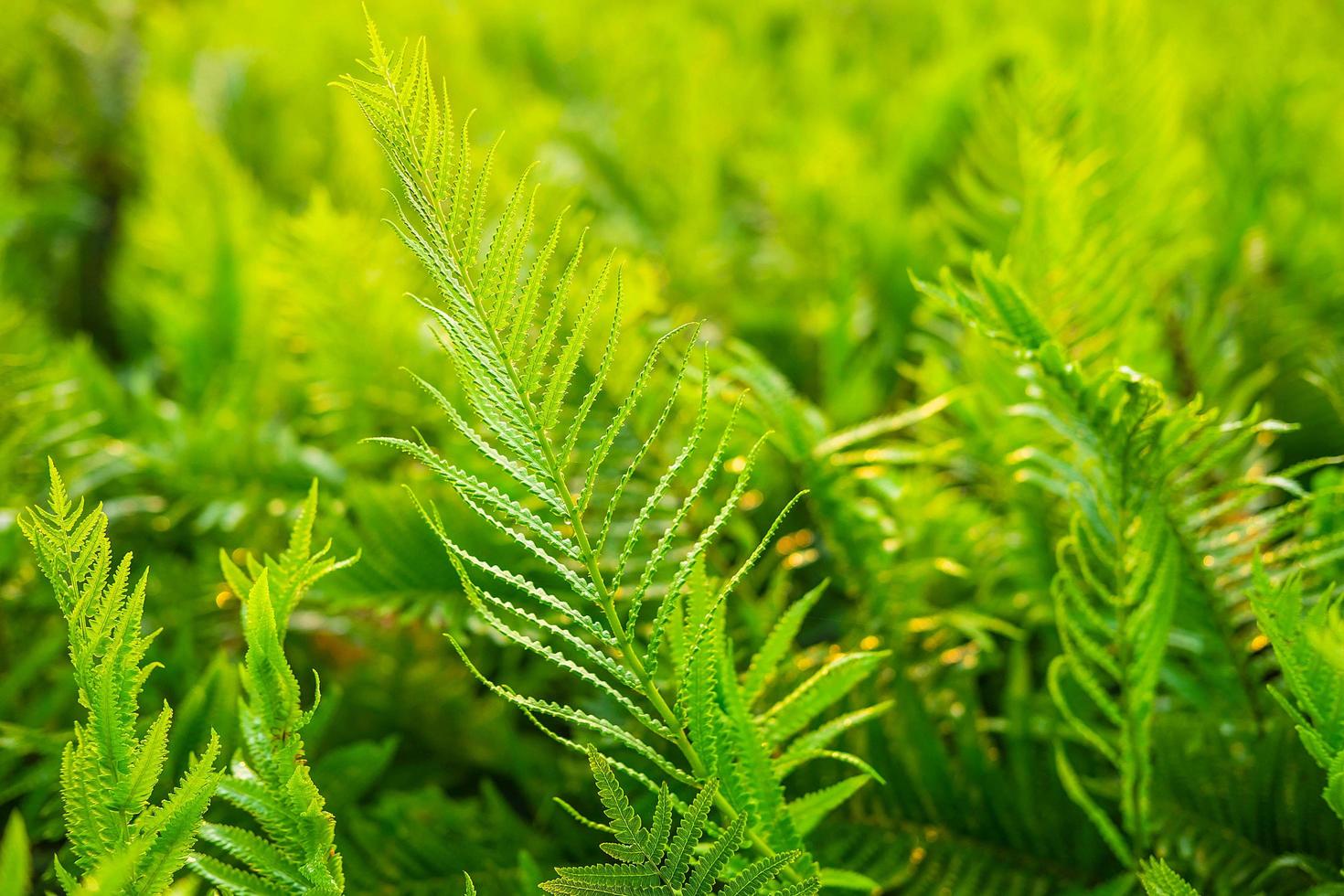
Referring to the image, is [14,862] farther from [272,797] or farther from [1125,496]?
[1125,496]

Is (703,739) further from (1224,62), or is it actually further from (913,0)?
(913,0)

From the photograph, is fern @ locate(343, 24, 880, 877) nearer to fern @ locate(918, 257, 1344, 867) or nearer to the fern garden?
the fern garden

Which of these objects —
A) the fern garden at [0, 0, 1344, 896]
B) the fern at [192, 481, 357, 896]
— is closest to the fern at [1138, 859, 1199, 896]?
the fern garden at [0, 0, 1344, 896]

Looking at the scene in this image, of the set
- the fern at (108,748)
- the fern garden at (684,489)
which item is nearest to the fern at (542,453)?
the fern garden at (684,489)

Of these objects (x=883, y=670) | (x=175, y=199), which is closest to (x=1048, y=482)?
(x=883, y=670)

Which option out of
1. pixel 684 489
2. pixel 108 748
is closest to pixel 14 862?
pixel 108 748

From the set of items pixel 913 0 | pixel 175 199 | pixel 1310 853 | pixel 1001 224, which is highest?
pixel 913 0
